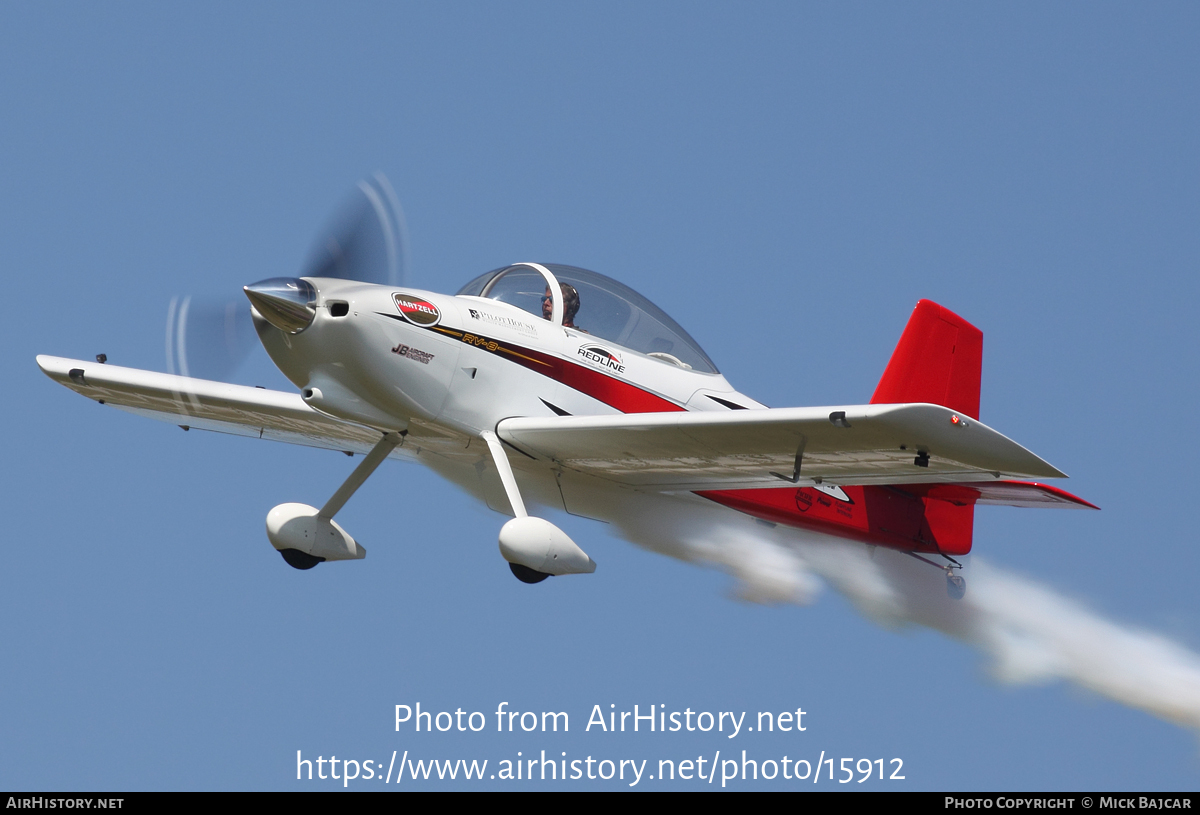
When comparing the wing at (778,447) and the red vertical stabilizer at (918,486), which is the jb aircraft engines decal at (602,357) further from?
the red vertical stabilizer at (918,486)

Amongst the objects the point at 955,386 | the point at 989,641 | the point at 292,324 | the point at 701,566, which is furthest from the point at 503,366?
the point at 989,641

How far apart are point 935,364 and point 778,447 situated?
354cm

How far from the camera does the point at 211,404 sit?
12.8m

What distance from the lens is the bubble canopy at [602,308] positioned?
36.3ft

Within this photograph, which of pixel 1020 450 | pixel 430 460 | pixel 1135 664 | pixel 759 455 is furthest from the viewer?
pixel 1135 664

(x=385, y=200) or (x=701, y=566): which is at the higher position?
(x=385, y=200)

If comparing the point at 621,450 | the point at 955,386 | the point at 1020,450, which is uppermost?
the point at 955,386

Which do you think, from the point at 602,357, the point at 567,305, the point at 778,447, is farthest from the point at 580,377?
the point at 778,447

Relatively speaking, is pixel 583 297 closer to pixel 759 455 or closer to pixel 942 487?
pixel 759 455

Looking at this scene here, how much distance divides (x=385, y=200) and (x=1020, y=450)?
16.5 feet

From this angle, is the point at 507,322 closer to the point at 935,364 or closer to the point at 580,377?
the point at 580,377

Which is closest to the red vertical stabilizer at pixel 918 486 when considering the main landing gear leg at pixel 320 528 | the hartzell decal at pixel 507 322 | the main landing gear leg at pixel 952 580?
the main landing gear leg at pixel 952 580

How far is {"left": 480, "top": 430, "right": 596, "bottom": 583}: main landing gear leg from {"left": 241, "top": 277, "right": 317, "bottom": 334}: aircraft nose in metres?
2.06

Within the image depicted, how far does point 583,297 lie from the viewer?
36.8ft
